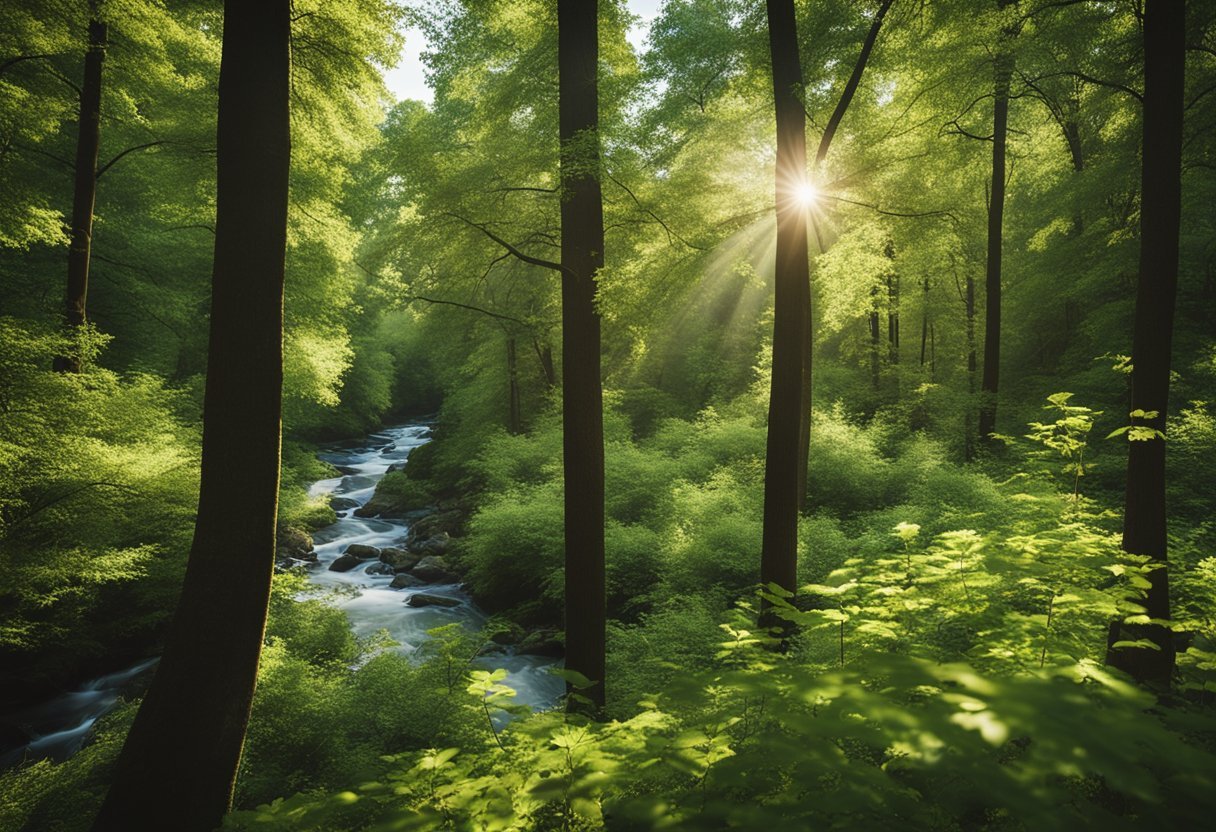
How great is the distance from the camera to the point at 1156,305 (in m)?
4.75

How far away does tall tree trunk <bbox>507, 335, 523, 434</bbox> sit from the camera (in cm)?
2172

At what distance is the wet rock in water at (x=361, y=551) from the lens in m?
15.5

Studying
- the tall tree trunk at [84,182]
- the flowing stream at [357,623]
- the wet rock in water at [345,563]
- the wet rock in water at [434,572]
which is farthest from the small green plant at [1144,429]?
the wet rock in water at [345,563]

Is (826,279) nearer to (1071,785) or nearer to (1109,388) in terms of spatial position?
(1071,785)

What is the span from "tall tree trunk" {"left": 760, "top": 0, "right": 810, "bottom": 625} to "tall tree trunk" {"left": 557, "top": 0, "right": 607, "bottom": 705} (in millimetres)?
1875

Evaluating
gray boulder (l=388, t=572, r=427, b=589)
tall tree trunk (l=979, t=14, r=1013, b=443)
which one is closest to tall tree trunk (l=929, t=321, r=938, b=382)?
tall tree trunk (l=979, t=14, r=1013, b=443)

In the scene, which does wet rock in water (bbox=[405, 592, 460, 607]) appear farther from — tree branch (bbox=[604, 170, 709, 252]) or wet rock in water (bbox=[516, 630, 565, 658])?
tree branch (bbox=[604, 170, 709, 252])

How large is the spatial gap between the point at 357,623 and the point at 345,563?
3605 mm

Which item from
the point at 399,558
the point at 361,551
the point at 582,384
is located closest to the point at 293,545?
the point at 361,551

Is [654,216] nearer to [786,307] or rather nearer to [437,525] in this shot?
[786,307]

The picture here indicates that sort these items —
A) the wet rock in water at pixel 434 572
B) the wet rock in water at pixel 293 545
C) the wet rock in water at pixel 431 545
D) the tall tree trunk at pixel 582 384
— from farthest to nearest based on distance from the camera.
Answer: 1. the wet rock in water at pixel 431 545
2. the wet rock in water at pixel 293 545
3. the wet rock in water at pixel 434 572
4. the tall tree trunk at pixel 582 384

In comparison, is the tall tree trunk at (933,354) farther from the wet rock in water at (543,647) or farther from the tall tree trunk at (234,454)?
the tall tree trunk at (234,454)

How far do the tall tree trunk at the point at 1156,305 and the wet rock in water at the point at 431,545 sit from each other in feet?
47.3

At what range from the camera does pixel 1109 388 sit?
13609mm
